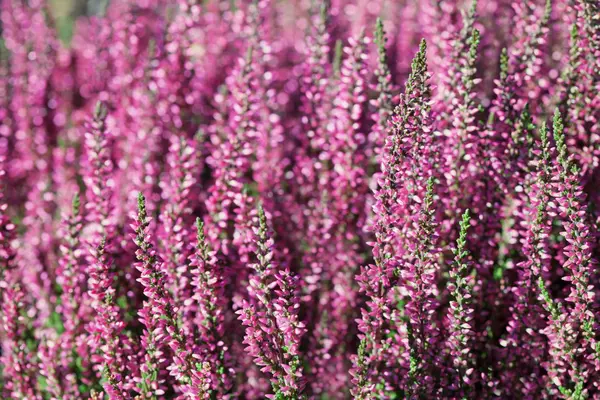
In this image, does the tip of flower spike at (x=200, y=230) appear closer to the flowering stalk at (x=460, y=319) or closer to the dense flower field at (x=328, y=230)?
the dense flower field at (x=328, y=230)

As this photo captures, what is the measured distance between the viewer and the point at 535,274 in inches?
95.7

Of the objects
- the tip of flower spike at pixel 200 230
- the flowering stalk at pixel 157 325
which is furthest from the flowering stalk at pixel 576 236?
→ the flowering stalk at pixel 157 325

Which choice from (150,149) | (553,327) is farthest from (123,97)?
(553,327)

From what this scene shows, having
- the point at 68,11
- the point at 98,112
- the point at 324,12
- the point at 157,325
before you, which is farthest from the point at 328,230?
the point at 68,11

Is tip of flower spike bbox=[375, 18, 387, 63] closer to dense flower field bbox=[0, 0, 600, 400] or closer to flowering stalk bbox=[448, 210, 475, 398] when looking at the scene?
dense flower field bbox=[0, 0, 600, 400]

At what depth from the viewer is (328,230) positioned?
121 inches

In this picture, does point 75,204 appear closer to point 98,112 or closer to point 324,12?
point 98,112

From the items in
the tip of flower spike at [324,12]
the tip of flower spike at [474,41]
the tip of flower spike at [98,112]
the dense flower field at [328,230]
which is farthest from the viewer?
the tip of flower spike at [324,12]

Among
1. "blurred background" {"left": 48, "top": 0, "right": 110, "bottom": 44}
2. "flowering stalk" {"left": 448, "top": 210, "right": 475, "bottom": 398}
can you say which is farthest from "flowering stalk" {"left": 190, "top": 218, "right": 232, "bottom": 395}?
"blurred background" {"left": 48, "top": 0, "right": 110, "bottom": 44}

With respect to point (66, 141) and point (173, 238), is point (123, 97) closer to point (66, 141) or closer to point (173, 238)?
point (66, 141)

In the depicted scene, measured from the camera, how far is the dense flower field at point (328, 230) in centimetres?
237

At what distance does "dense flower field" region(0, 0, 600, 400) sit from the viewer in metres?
2.37

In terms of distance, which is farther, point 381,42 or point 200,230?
point 381,42

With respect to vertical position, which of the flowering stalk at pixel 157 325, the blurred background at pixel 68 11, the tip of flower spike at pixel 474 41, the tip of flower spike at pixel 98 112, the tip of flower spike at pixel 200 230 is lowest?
the flowering stalk at pixel 157 325
